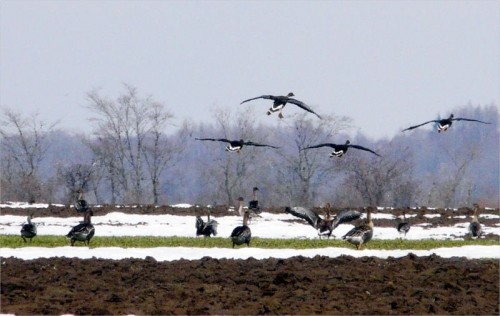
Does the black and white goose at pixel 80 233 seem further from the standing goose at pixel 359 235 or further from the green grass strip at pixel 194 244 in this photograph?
the standing goose at pixel 359 235

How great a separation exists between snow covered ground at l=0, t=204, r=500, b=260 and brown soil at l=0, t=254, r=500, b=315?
3148mm

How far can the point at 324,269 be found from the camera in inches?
656

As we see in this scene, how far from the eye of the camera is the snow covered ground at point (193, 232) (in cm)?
2148

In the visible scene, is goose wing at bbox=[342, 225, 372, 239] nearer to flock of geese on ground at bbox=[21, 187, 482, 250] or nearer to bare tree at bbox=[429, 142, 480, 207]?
flock of geese on ground at bbox=[21, 187, 482, 250]

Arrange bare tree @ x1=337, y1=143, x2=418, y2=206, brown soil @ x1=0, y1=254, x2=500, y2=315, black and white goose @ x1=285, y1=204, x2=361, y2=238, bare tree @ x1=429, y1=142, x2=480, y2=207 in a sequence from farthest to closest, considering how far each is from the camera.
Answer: bare tree @ x1=429, y1=142, x2=480, y2=207 → bare tree @ x1=337, y1=143, x2=418, y2=206 → black and white goose @ x1=285, y1=204, x2=361, y2=238 → brown soil @ x1=0, y1=254, x2=500, y2=315

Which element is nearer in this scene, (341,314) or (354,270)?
(341,314)

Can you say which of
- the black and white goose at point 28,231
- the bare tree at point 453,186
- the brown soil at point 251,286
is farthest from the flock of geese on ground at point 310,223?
the bare tree at point 453,186

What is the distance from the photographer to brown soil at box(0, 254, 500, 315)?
12750mm

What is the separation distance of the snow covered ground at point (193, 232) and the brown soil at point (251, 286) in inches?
124

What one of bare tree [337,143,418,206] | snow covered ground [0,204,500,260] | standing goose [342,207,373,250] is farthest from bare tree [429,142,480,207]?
standing goose [342,207,373,250]

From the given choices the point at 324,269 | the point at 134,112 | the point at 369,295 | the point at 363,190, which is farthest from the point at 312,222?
the point at 134,112

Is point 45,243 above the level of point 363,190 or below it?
below

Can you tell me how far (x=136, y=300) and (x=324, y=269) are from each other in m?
4.43

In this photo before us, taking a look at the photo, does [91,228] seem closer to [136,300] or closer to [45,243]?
[45,243]
